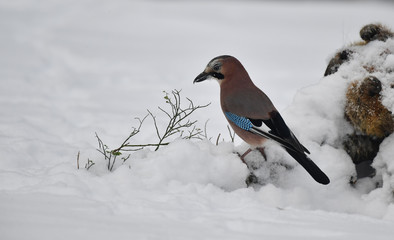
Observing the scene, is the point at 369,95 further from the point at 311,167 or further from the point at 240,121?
the point at 240,121

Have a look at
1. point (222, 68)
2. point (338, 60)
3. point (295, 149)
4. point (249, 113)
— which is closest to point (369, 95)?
point (338, 60)

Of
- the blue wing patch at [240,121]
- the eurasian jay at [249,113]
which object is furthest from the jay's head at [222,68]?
the blue wing patch at [240,121]

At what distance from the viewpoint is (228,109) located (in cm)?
450

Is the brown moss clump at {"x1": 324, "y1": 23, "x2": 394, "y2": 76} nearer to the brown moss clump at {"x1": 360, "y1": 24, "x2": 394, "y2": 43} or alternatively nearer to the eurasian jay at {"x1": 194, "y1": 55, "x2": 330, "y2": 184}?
the brown moss clump at {"x1": 360, "y1": 24, "x2": 394, "y2": 43}

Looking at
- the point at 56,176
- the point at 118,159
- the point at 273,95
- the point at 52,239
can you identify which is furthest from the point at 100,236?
the point at 273,95

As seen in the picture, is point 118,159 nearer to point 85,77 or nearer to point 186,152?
point 186,152

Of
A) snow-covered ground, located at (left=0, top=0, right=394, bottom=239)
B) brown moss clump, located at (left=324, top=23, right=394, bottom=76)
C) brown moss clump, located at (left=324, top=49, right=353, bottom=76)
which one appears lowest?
snow-covered ground, located at (left=0, top=0, right=394, bottom=239)

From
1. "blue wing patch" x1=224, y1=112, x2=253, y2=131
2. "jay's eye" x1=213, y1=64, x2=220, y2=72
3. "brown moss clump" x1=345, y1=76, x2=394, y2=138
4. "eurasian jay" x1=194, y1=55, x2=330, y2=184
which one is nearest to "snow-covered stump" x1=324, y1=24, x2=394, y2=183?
"brown moss clump" x1=345, y1=76, x2=394, y2=138

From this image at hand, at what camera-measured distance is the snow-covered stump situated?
4363 mm

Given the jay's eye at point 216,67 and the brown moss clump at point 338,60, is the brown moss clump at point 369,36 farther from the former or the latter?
the jay's eye at point 216,67

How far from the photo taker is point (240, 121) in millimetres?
4406

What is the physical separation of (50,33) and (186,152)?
12141mm

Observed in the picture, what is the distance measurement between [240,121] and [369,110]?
3.08 ft

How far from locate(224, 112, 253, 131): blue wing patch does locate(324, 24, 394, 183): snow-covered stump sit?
779 mm
